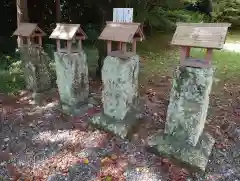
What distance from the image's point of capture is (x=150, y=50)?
9.60m

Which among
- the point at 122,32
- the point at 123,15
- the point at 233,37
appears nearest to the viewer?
the point at 122,32

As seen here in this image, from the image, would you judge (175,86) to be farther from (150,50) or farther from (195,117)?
(150,50)

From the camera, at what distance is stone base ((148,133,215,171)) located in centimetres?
368

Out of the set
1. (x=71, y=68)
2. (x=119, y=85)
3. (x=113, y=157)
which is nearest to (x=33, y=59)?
(x=71, y=68)

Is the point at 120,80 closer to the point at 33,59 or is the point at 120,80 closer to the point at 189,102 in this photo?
the point at 189,102

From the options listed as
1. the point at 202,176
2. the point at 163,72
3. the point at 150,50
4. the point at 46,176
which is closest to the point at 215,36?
the point at 202,176

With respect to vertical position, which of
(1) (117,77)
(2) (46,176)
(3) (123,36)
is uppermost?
(3) (123,36)

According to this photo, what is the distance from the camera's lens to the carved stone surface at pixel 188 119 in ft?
11.6

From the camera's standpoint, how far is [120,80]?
4215 mm

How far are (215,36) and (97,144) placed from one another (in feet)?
7.99

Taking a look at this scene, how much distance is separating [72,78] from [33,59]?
1334 mm

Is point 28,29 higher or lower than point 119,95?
higher

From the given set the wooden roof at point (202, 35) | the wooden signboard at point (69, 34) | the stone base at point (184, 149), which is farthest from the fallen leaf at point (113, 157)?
the wooden signboard at point (69, 34)

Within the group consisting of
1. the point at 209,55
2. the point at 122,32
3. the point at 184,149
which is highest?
the point at 122,32
